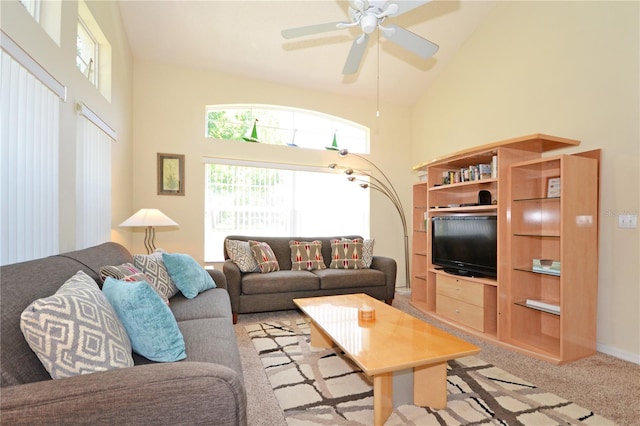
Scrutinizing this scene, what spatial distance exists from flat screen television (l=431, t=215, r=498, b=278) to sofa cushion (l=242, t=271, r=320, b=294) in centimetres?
147

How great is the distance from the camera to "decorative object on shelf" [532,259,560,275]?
2544 mm

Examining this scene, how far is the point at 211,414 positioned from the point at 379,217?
437 centimetres

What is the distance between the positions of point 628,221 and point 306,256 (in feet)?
9.93

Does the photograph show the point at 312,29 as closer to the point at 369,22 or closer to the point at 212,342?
the point at 369,22

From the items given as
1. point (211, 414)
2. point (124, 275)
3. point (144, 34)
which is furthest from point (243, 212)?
point (211, 414)

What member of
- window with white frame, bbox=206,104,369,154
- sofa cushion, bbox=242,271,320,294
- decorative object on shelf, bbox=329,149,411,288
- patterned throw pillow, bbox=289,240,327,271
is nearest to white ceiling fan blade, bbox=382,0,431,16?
sofa cushion, bbox=242,271,320,294

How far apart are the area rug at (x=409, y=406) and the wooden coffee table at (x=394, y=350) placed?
0.33ft

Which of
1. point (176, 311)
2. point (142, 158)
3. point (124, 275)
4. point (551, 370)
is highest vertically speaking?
point (142, 158)

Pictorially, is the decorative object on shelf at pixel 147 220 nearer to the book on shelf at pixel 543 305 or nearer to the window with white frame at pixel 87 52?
the window with white frame at pixel 87 52

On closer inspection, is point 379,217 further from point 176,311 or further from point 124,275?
point 124,275

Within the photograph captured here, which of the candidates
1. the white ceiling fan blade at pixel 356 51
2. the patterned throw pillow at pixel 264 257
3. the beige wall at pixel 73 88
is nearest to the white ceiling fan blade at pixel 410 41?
the white ceiling fan blade at pixel 356 51

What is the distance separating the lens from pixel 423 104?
494 centimetres

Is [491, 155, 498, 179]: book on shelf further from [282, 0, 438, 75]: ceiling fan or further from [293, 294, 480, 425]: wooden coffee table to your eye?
[293, 294, 480, 425]: wooden coffee table

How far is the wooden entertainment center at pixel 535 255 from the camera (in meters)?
2.44
